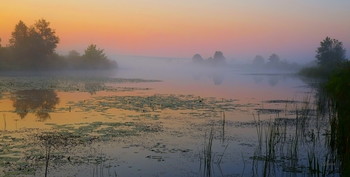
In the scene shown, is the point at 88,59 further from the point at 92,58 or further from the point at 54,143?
the point at 54,143

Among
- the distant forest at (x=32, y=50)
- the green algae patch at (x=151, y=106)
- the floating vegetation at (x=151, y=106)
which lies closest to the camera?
the green algae patch at (x=151, y=106)

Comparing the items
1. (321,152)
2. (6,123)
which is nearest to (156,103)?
(6,123)

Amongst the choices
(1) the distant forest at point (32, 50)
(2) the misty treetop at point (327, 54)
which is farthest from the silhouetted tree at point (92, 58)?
(2) the misty treetop at point (327, 54)

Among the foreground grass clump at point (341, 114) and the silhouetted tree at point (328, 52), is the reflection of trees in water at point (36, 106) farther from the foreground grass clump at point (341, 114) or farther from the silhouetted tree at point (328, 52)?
the silhouetted tree at point (328, 52)

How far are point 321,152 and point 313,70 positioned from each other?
6833 centimetres

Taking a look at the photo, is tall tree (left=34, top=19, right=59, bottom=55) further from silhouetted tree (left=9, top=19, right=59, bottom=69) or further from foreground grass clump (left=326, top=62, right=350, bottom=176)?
foreground grass clump (left=326, top=62, right=350, bottom=176)

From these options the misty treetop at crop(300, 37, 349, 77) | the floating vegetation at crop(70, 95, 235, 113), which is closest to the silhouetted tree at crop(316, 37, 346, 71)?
the misty treetop at crop(300, 37, 349, 77)

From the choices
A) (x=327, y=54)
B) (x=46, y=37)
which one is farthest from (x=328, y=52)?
(x=46, y=37)

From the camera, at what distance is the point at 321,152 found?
43.2ft

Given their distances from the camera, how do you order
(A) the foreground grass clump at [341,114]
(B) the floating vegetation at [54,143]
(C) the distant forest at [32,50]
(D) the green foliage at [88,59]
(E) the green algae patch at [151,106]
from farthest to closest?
(D) the green foliage at [88,59], (C) the distant forest at [32,50], (E) the green algae patch at [151,106], (A) the foreground grass clump at [341,114], (B) the floating vegetation at [54,143]

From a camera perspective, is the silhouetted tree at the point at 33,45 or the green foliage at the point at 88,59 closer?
the silhouetted tree at the point at 33,45

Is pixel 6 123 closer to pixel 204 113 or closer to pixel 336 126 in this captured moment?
pixel 204 113

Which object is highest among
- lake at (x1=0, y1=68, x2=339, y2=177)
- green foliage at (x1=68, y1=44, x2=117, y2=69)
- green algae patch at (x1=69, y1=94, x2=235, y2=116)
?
green foliage at (x1=68, y1=44, x2=117, y2=69)

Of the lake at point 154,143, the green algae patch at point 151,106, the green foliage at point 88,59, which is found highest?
the green foliage at point 88,59
